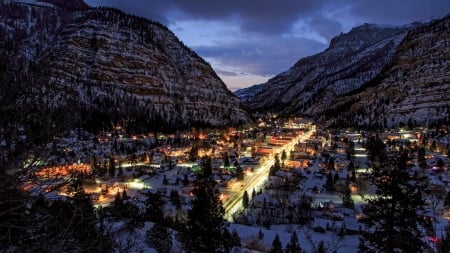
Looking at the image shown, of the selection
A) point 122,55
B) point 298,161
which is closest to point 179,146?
point 298,161

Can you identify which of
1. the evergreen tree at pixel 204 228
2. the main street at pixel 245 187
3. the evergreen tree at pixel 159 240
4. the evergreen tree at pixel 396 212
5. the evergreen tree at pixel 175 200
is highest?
the evergreen tree at pixel 396 212

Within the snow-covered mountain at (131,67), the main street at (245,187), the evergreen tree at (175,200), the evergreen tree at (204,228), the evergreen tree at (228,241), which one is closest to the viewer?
the evergreen tree at (204,228)

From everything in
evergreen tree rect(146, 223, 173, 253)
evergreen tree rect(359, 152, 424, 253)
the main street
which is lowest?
the main street

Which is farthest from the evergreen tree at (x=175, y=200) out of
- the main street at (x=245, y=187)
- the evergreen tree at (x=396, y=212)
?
the evergreen tree at (x=396, y=212)

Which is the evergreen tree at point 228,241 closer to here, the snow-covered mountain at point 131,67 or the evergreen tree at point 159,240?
the evergreen tree at point 159,240

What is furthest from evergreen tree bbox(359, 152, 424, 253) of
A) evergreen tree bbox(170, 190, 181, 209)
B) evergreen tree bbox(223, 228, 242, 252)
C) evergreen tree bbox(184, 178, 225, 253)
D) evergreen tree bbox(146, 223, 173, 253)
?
evergreen tree bbox(170, 190, 181, 209)

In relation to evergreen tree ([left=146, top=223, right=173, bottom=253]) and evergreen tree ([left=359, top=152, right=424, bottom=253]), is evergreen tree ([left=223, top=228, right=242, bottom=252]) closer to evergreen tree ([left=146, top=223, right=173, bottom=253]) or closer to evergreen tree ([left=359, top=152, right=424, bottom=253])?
evergreen tree ([left=146, top=223, right=173, bottom=253])

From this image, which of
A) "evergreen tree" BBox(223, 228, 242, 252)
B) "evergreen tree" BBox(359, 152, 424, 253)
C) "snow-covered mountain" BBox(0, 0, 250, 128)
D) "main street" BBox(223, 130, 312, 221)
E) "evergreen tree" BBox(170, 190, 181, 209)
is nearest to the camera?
"evergreen tree" BBox(359, 152, 424, 253)

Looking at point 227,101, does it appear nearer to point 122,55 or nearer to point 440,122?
point 122,55

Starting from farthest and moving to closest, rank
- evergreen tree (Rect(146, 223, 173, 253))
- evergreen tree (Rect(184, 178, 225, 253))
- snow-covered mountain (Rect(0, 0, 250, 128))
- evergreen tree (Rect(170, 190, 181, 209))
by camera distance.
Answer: snow-covered mountain (Rect(0, 0, 250, 128)) < evergreen tree (Rect(170, 190, 181, 209)) < evergreen tree (Rect(146, 223, 173, 253)) < evergreen tree (Rect(184, 178, 225, 253))
